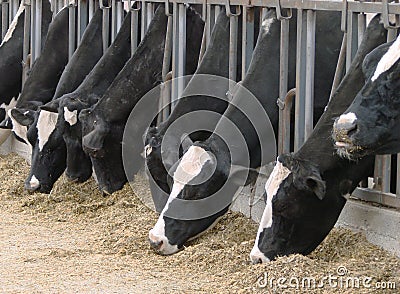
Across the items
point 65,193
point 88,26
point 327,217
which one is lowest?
point 65,193

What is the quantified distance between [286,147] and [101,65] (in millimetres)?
2304

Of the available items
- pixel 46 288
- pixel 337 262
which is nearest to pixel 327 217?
pixel 337 262

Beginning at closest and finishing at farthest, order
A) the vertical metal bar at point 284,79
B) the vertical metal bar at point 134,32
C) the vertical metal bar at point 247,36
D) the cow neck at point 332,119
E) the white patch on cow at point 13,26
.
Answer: the cow neck at point 332,119 → the vertical metal bar at point 284,79 → the vertical metal bar at point 247,36 → the vertical metal bar at point 134,32 → the white patch on cow at point 13,26

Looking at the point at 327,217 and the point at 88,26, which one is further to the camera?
the point at 88,26

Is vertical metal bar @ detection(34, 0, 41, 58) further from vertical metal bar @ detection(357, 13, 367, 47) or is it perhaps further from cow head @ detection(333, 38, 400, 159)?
cow head @ detection(333, 38, 400, 159)

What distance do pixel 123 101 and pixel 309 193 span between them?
9.08 ft

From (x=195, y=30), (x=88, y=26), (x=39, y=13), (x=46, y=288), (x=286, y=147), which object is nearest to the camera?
(x=46, y=288)

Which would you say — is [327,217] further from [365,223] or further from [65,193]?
[65,193]

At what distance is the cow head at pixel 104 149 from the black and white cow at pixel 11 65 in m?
2.76

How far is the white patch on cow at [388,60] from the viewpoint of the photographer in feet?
19.6

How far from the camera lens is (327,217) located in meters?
6.56

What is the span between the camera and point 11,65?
11.5m

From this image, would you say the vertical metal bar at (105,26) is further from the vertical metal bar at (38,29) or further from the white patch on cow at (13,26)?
the white patch on cow at (13,26)

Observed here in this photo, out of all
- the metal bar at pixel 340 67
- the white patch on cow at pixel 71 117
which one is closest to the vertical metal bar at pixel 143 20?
the white patch on cow at pixel 71 117
